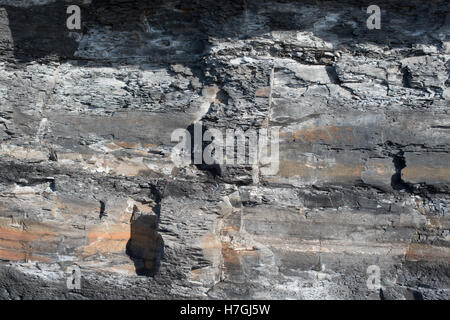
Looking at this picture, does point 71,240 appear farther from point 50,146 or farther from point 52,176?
point 50,146

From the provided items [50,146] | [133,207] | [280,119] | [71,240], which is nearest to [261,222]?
[280,119]

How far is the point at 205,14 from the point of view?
259 cm

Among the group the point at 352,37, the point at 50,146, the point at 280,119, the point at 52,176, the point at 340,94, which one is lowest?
the point at 52,176

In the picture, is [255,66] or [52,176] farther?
[52,176]

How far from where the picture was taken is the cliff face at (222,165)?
8.38 ft

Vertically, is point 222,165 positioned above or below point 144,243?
above

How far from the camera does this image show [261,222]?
2.66 metres

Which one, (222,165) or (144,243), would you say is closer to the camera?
(222,165)

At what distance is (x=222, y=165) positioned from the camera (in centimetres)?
259

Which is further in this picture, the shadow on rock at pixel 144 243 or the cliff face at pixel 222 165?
the shadow on rock at pixel 144 243

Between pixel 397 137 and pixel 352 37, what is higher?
pixel 352 37

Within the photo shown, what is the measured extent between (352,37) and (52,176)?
222 centimetres

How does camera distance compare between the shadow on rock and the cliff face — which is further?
the shadow on rock

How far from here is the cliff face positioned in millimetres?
2555
